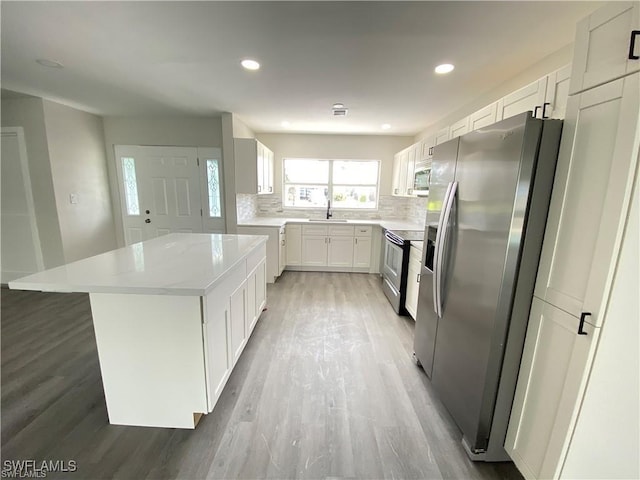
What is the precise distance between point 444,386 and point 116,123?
551cm

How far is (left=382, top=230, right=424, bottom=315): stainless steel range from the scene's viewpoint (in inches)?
120

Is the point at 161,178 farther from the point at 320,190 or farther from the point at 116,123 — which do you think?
the point at 320,190

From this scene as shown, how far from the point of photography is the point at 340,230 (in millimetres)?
4477

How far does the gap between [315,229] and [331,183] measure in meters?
1.14

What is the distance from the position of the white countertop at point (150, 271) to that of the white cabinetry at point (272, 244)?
1631 mm

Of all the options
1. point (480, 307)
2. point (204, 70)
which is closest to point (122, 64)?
point (204, 70)

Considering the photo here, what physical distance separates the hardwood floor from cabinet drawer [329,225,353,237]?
6.55 feet

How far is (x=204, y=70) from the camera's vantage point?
7.59 ft

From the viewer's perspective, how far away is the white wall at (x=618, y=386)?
2.90 ft


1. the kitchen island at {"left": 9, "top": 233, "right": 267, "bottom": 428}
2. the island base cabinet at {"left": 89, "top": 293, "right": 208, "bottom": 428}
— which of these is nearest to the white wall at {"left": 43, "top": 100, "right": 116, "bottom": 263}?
the kitchen island at {"left": 9, "top": 233, "right": 267, "bottom": 428}

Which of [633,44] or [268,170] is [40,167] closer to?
[268,170]

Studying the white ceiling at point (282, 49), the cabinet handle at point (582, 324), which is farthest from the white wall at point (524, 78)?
the cabinet handle at point (582, 324)

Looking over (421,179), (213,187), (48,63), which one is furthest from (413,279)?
(48,63)

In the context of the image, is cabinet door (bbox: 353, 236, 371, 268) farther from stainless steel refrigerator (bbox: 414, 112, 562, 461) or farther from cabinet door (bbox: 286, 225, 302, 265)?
stainless steel refrigerator (bbox: 414, 112, 562, 461)
